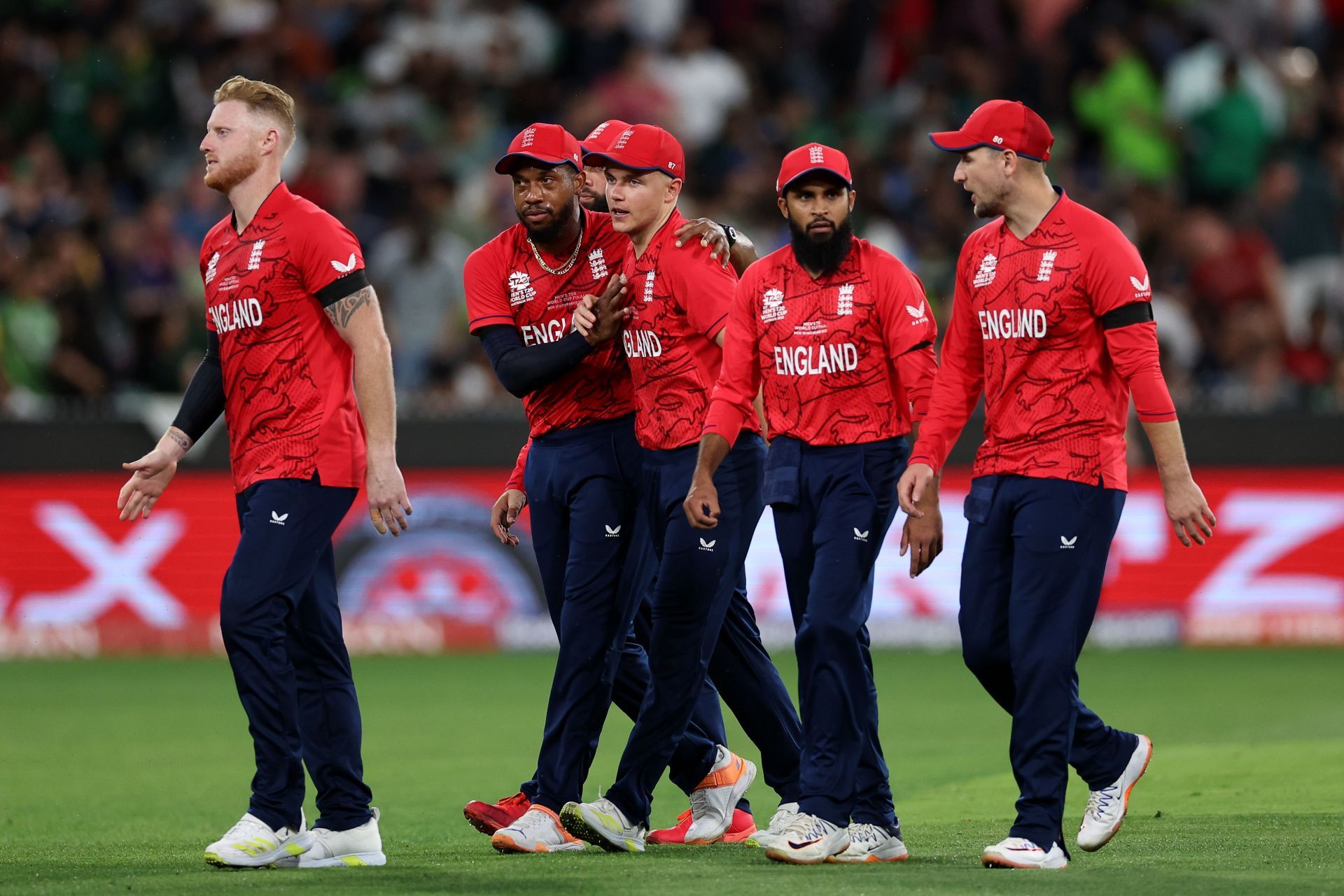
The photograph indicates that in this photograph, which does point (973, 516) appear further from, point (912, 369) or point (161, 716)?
point (161, 716)

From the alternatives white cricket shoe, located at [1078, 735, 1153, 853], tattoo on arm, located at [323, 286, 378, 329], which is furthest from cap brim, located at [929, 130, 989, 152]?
white cricket shoe, located at [1078, 735, 1153, 853]

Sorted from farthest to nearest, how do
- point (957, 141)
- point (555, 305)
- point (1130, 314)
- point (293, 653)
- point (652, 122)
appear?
point (652, 122) → point (555, 305) → point (293, 653) → point (957, 141) → point (1130, 314)

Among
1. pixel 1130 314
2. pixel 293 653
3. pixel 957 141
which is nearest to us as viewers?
pixel 1130 314

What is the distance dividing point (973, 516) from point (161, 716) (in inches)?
269

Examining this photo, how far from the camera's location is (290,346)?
7.21m

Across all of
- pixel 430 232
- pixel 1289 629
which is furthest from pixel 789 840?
pixel 430 232

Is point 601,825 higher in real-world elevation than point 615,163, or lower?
lower

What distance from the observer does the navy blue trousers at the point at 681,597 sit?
7250mm

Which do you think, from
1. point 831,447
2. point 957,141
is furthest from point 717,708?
point 957,141

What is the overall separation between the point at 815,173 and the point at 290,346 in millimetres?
2010

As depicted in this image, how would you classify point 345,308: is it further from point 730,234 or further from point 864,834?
point 864,834

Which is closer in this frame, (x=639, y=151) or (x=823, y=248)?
(x=823, y=248)

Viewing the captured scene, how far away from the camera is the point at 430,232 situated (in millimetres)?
16719

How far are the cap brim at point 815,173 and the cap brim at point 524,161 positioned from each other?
0.96m
